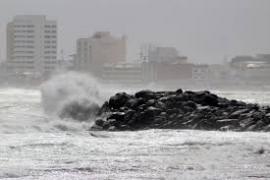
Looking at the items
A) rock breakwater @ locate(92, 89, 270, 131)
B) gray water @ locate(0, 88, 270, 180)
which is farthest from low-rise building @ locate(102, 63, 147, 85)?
gray water @ locate(0, 88, 270, 180)

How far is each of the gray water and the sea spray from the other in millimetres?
13528

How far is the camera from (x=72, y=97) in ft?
117

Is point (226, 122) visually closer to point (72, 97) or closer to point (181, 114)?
point (181, 114)

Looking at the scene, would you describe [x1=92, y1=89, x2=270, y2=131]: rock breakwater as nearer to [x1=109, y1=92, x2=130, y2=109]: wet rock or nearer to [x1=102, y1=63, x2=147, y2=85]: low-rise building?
[x1=109, y1=92, x2=130, y2=109]: wet rock

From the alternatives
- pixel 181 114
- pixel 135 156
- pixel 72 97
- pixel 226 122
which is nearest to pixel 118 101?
pixel 181 114

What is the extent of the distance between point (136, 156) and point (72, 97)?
2253 centimetres

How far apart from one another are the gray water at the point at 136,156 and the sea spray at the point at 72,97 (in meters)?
13.5

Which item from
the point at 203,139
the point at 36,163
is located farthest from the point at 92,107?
the point at 36,163

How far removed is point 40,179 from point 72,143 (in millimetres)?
5213

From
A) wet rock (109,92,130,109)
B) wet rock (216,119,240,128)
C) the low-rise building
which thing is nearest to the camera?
wet rock (216,119,240,128)

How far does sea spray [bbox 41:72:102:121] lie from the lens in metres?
32.5

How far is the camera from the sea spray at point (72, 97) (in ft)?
107

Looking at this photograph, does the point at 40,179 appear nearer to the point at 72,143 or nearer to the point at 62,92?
the point at 72,143

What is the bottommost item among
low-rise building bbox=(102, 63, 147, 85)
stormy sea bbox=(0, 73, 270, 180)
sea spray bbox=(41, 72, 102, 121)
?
low-rise building bbox=(102, 63, 147, 85)
